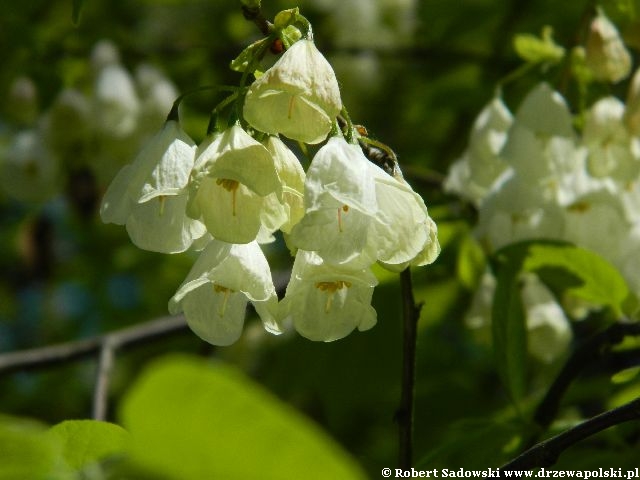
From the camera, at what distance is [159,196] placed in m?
1.63

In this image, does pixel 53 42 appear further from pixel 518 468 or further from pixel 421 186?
pixel 518 468

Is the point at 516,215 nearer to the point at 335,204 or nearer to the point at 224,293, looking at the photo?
the point at 224,293

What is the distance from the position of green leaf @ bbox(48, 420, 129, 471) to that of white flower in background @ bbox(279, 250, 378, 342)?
0.53 metres

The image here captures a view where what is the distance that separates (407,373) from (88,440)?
0.66 m

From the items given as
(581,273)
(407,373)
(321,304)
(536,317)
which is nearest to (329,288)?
(321,304)

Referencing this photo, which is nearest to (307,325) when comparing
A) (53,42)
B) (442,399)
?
(442,399)

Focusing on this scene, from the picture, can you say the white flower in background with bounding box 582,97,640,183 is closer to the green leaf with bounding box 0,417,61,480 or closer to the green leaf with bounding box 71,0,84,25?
the green leaf with bounding box 71,0,84,25

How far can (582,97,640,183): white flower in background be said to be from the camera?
248cm

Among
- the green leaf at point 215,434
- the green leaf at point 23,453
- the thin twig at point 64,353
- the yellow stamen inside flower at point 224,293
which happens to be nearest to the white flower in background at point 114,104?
the thin twig at point 64,353

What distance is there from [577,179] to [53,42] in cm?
224

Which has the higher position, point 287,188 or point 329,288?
point 287,188

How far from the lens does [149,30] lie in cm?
554

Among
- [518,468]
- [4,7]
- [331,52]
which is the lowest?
[331,52]

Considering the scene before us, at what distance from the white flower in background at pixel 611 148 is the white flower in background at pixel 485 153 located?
0.24 metres
